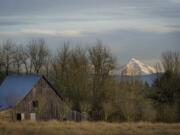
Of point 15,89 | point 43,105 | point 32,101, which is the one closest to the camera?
point 43,105

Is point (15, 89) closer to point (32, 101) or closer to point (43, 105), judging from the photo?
point (32, 101)

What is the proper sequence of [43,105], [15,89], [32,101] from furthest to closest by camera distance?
[15,89] < [32,101] < [43,105]

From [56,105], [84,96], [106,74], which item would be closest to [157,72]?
[106,74]

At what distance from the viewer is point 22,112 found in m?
64.2

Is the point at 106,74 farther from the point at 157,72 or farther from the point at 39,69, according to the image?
the point at 39,69

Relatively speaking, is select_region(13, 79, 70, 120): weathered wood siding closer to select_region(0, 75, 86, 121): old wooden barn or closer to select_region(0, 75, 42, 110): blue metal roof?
select_region(0, 75, 86, 121): old wooden barn

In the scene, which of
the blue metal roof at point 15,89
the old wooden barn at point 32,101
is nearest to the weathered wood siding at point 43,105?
the old wooden barn at point 32,101

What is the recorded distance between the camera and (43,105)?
214 feet

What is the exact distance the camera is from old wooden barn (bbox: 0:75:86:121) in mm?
64125

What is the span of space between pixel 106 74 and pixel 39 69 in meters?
14.5

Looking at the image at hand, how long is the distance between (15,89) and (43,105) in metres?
4.22

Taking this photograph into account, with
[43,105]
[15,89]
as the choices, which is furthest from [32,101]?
[15,89]

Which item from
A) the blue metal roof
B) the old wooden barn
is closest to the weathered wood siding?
the old wooden barn

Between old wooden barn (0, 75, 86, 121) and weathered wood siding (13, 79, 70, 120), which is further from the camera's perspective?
weathered wood siding (13, 79, 70, 120)
